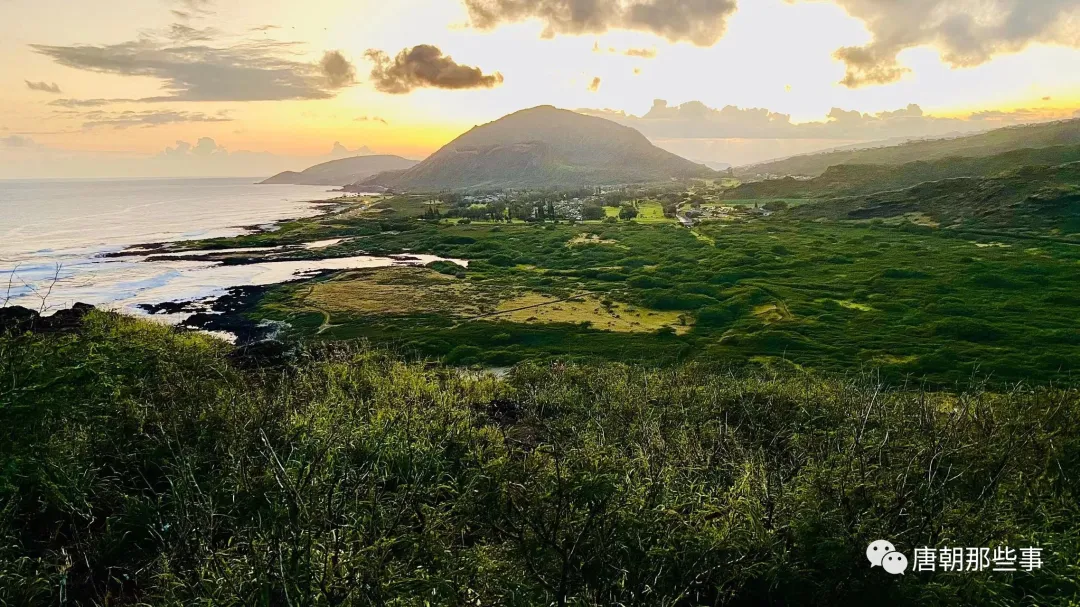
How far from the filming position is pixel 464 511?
9344mm

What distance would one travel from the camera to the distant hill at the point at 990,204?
8049cm

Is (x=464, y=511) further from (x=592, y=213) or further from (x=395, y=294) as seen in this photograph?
(x=592, y=213)

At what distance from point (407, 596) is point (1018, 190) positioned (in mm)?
117148

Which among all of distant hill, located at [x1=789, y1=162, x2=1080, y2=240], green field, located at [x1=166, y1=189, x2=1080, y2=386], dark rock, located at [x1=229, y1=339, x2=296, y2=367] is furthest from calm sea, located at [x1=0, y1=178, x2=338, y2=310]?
distant hill, located at [x1=789, y1=162, x2=1080, y2=240]

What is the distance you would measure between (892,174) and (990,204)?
70.7m

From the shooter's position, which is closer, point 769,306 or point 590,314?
point 590,314

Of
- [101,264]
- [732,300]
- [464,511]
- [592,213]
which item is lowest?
[732,300]

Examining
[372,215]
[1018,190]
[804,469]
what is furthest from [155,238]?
[1018,190]

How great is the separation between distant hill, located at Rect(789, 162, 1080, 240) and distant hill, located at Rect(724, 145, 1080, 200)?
86.2 feet

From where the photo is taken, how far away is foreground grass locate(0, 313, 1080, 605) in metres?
7.30

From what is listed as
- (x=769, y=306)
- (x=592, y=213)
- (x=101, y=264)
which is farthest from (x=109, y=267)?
(x=592, y=213)

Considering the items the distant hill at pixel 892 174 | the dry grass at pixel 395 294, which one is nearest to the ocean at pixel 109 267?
the dry grass at pixel 395 294

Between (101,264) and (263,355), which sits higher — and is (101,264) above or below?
above

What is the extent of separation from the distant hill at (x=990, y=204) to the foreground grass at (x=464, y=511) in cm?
8387
